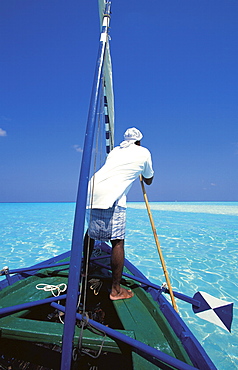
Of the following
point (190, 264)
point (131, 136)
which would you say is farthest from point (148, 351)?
point (190, 264)

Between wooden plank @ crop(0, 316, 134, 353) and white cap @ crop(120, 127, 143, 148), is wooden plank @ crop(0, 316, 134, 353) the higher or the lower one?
the lower one

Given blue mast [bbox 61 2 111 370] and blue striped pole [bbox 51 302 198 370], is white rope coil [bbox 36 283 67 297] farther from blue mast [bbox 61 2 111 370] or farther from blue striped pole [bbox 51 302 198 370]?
blue mast [bbox 61 2 111 370]

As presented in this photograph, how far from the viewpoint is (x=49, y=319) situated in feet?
7.01

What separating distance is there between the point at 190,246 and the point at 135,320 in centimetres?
818

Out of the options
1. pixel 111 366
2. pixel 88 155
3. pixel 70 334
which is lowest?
pixel 111 366

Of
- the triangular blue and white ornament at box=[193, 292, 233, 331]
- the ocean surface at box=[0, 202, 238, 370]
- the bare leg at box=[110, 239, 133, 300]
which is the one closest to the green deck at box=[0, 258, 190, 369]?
the bare leg at box=[110, 239, 133, 300]

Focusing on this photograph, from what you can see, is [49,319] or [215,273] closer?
[49,319]

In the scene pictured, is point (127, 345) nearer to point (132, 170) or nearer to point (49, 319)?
point (49, 319)

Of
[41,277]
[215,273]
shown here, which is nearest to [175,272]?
[215,273]

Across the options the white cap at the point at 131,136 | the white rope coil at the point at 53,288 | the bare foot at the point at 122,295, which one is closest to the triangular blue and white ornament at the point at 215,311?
the bare foot at the point at 122,295

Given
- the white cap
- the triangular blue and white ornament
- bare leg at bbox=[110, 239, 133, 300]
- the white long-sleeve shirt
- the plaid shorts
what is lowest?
the triangular blue and white ornament

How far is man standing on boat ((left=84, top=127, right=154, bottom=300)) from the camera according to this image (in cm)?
183

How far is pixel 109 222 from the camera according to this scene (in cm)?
190

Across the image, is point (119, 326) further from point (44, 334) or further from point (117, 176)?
point (117, 176)
